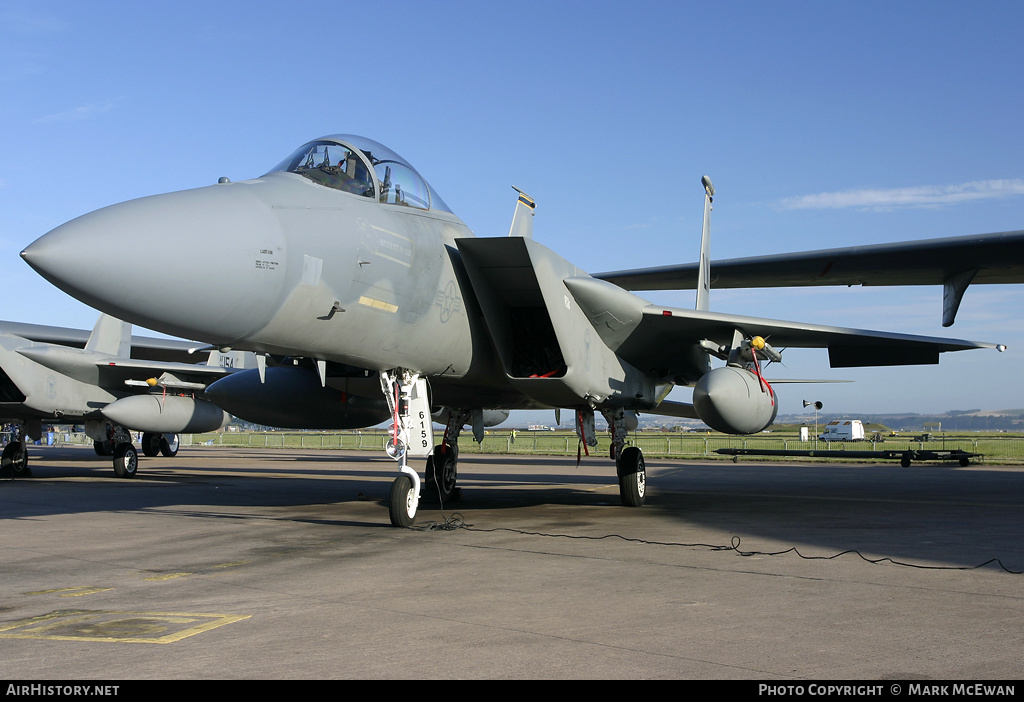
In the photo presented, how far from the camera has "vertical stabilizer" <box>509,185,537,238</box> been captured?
11068 mm

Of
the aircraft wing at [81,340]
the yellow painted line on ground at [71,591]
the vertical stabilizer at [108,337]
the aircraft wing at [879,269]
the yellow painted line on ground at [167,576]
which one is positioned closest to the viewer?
the yellow painted line on ground at [71,591]

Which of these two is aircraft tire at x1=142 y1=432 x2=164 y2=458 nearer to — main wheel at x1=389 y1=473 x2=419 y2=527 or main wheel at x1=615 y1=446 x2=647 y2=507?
main wheel at x1=615 y1=446 x2=647 y2=507

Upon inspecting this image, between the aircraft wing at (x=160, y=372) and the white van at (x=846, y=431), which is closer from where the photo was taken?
the aircraft wing at (x=160, y=372)

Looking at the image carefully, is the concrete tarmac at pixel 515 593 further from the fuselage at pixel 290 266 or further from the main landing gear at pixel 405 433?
the fuselage at pixel 290 266

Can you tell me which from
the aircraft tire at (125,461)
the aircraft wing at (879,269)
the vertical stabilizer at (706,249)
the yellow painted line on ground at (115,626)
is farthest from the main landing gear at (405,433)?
the aircraft tire at (125,461)

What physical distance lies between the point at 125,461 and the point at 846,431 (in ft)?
160

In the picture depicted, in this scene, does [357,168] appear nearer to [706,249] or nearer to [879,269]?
[706,249]

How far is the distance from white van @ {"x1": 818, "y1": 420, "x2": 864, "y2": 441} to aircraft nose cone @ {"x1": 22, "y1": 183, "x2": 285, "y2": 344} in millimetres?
52274

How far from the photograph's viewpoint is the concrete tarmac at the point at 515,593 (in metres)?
3.31

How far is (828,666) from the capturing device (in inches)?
126

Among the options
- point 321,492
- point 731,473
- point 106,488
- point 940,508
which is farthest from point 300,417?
point 731,473

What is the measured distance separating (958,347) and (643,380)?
4.28m

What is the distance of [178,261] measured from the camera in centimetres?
521

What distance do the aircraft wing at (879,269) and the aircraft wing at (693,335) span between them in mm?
2281
